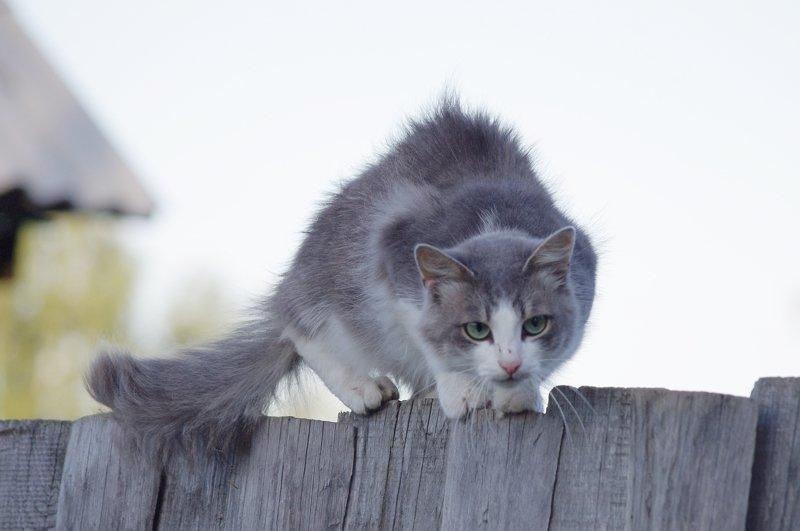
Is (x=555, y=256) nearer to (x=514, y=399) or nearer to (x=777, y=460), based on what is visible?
(x=514, y=399)

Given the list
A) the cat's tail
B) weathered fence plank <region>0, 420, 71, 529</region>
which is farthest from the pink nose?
weathered fence plank <region>0, 420, 71, 529</region>

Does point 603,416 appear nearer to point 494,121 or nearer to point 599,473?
point 599,473

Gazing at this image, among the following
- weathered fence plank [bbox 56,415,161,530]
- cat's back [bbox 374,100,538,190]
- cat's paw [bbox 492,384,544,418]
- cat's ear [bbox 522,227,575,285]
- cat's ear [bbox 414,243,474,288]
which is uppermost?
cat's back [bbox 374,100,538,190]

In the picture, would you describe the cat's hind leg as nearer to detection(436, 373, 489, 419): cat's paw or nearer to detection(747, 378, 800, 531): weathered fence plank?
detection(436, 373, 489, 419): cat's paw

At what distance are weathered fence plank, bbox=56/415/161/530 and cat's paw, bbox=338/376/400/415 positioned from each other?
589 mm

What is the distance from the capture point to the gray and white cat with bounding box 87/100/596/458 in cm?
287

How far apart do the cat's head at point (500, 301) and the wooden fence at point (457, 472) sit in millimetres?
336

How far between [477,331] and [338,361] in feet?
2.16

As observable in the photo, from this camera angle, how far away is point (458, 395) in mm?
2672

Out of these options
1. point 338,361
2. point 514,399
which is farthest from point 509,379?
point 338,361

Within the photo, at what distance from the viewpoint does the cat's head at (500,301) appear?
282 centimetres

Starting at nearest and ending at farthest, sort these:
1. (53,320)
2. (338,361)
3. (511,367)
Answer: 1. (511,367)
2. (338,361)
3. (53,320)

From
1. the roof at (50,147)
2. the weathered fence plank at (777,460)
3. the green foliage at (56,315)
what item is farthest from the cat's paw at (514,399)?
the green foliage at (56,315)

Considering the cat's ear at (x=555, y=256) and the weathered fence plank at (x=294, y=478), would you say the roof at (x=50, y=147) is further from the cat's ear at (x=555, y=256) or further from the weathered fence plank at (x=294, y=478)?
the cat's ear at (x=555, y=256)
